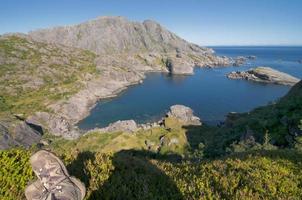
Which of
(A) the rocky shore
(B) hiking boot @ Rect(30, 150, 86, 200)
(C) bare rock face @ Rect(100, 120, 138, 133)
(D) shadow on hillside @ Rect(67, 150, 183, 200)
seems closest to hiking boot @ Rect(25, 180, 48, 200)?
(B) hiking boot @ Rect(30, 150, 86, 200)

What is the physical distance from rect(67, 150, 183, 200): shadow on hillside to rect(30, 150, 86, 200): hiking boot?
1434 millimetres

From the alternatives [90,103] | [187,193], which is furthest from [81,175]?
[90,103]

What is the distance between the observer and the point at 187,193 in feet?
30.9

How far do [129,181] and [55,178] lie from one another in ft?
9.31

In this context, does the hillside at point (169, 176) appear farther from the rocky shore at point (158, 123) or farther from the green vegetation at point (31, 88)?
the green vegetation at point (31, 88)

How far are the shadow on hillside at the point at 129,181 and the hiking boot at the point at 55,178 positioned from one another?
4.71 feet

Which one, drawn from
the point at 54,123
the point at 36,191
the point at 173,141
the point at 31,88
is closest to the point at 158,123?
the point at 173,141

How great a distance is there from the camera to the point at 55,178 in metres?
7.59

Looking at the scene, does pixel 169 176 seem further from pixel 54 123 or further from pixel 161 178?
pixel 54 123

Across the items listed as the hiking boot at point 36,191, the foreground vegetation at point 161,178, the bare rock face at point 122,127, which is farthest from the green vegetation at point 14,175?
the bare rock face at point 122,127

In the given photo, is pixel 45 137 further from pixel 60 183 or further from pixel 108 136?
pixel 60 183

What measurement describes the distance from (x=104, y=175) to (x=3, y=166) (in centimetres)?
334

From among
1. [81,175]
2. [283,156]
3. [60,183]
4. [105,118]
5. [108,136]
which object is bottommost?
[105,118]

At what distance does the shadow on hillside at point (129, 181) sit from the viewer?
898 centimetres
